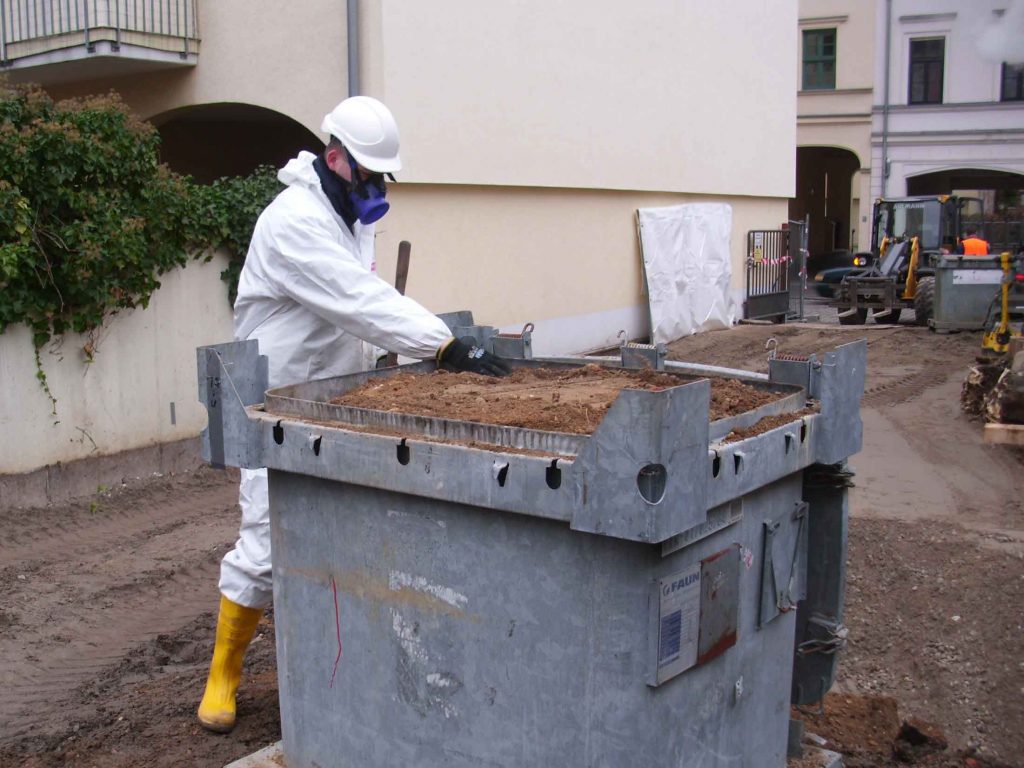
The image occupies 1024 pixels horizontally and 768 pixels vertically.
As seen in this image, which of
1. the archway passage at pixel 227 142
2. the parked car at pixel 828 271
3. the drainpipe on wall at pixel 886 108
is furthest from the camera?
the drainpipe on wall at pixel 886 108

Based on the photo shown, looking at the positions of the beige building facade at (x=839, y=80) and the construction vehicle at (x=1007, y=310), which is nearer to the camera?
the construction vehicle at (x=1007, y=310)

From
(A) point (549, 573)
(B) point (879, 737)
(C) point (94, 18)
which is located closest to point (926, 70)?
(C) point (94, 18)

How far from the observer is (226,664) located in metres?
3.89

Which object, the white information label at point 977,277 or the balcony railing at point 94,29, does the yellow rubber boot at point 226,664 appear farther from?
the white information label at point 977,277

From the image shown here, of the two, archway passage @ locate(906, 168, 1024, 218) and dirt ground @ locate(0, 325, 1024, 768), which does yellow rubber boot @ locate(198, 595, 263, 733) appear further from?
archway passage @ locate(906, 168, 1024, 218)

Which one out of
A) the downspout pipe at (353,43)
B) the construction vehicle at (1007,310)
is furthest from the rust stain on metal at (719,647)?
the construction vehicle at (1007,310)

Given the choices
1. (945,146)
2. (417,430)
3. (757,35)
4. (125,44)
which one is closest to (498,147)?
(125,44)

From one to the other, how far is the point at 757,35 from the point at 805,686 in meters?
16.6

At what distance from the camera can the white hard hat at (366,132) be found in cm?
381

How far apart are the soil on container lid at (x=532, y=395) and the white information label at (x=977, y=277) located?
1386 cm

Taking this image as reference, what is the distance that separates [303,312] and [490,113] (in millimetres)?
8616

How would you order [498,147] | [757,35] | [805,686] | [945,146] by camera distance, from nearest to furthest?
1. [805,686]
2. [498,147]
3. [757,35]
4. [945,146]

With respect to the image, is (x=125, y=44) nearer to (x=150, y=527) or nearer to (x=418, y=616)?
(x=150, y=527)

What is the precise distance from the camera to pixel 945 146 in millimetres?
31234
